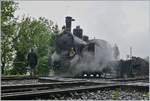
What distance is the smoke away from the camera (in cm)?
2244

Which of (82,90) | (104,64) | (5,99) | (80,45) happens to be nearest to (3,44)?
(80,45)

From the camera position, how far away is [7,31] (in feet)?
86.1

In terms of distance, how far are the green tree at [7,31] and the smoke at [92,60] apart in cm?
662

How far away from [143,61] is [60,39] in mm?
7979

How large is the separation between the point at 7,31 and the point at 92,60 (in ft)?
26.2

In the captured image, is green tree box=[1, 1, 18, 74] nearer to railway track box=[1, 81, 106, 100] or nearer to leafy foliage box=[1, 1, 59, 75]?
leafy foliage box=[1, 1, 59, 75]

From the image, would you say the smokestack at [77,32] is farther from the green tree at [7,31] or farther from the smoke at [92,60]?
the green tree at [7,31]

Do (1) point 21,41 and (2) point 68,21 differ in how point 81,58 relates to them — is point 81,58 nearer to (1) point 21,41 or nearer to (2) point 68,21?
(2) point 68,21

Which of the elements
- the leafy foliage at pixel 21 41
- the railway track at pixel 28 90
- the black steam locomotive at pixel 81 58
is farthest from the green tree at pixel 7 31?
the railway track at pixel 28 90

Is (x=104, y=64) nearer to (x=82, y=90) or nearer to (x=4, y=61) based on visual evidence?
(x=4, y=61)

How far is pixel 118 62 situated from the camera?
82.4ft

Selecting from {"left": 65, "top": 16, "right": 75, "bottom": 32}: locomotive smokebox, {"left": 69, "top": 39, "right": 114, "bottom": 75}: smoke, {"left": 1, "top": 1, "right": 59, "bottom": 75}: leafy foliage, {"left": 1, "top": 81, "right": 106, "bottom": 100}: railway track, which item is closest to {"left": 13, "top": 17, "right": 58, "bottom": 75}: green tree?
{"left": 1, "top": 1, "right": 59, "bottom": 75}: leafy foliage

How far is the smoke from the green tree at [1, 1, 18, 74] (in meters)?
6.62

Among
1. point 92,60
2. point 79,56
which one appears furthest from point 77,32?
point 92,60
